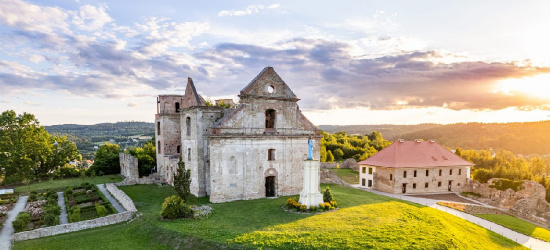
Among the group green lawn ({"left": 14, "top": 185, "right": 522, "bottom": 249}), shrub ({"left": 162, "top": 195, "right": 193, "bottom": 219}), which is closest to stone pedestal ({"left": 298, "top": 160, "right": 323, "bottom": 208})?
green lawn ({"left": 14, "top": 185, "right": 522, "bottom": 249})

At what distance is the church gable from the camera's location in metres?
26.6

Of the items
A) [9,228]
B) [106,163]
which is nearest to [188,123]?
[9,228]

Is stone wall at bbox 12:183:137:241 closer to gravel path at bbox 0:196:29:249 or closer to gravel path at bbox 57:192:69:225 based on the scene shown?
gravel path at bbox 0:196:29:249

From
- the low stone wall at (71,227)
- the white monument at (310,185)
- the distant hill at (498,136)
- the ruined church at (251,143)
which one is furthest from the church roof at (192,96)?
the distant hill at (498,136)

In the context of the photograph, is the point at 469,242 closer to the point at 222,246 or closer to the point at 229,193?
the point at 222,246

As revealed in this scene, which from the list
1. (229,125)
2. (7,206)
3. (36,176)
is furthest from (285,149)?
(36,176)

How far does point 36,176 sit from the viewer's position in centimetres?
4616

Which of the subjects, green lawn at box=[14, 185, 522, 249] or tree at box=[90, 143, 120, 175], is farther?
tree at box=[90, 143, 120, 175]

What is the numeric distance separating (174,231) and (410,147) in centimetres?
3494

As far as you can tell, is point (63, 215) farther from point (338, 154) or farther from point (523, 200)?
point (338, 154)

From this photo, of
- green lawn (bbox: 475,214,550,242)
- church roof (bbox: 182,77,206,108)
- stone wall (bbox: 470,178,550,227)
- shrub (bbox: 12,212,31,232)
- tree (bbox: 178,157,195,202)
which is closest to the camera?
shrub (bbox: 12,212,31,232)

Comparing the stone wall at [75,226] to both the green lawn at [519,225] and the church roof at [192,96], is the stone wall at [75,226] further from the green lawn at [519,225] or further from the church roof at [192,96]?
the green lawn at [519,225]

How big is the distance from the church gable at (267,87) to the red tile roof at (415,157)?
19.2 meters

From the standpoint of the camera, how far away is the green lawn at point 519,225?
2609 centimetres
